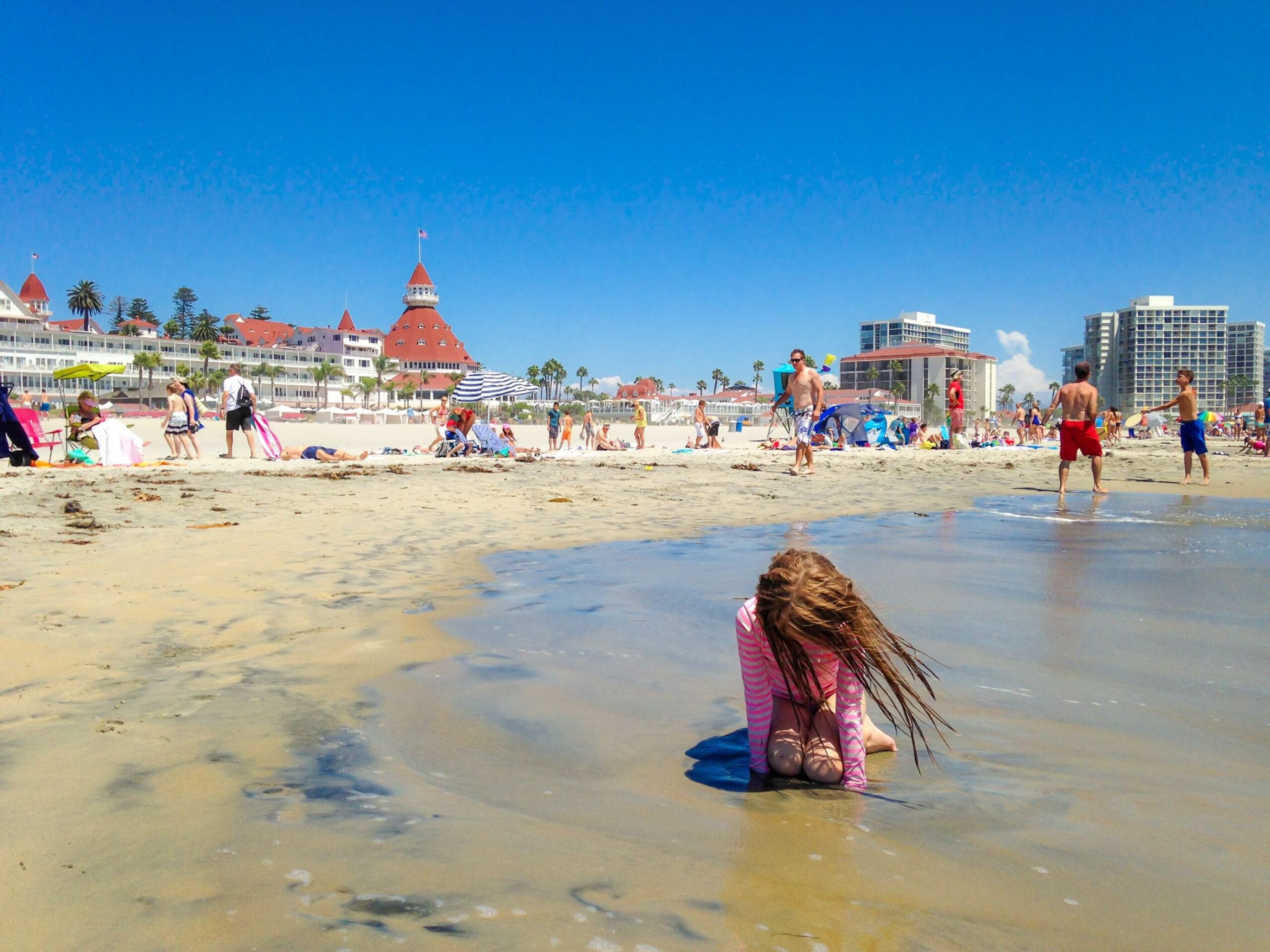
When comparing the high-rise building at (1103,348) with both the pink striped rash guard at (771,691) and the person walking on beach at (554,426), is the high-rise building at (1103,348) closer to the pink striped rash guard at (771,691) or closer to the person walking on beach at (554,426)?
the person walking on beach at (554,426)

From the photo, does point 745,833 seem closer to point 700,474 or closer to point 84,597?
point 84,597

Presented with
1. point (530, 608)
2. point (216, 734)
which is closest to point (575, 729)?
point (216, 734)

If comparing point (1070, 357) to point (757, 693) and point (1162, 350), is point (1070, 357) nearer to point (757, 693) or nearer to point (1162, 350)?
point (1162, 350)

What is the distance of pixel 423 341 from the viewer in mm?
115312

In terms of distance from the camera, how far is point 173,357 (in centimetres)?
9150

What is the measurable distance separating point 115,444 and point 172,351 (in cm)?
8874

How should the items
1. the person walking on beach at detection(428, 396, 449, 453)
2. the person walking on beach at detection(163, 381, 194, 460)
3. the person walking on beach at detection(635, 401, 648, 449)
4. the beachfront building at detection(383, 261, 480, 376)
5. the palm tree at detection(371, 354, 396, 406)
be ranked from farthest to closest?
1. the beachfront building at detection(383, 261, 480, 376)
2. the palm tree at detection(371, 354, 396, 406)
3. the person walking on beach at detection(635, 401, 648, 449)
4. the person walking on beach at detection(428, 396, 449, 453)
5. the person walking on beach at detection(163, 381, 194, 460)

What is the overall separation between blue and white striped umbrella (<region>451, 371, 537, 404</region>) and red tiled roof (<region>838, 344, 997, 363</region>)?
106 m

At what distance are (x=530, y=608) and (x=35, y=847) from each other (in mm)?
2797

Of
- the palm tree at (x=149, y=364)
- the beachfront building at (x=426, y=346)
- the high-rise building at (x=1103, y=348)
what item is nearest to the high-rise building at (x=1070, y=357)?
the high-rise building at (x=1103, y=348)

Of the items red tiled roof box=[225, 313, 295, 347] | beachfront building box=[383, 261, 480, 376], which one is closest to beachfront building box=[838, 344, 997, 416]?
beachfront building box=[383, 261, 480, 376]

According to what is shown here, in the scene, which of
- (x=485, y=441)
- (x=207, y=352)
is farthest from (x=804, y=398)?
(x=207, y=352)

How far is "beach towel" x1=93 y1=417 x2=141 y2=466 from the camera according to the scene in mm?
13492

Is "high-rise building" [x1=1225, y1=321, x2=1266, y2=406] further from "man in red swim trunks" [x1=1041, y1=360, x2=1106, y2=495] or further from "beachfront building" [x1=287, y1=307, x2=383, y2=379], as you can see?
"man in red swim trunks" [x1=1041, y1=360, x2=1106, y2=495]
